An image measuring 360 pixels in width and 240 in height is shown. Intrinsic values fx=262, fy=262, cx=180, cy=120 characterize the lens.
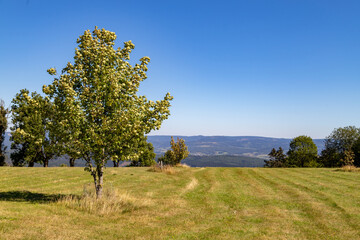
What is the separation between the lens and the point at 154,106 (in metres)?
14.5

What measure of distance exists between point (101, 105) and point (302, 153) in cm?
7585

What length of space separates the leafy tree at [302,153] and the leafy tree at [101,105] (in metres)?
72.7

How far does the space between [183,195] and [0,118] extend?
2039 inches

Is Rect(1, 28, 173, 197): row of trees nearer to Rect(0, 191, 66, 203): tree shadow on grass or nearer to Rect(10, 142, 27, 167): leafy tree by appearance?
Rect(0, 191, 66, 203): tree shadow on grass

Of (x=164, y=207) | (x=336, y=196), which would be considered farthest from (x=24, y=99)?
(x=336, y=196)

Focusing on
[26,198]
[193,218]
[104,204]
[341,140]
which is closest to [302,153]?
[341,140]

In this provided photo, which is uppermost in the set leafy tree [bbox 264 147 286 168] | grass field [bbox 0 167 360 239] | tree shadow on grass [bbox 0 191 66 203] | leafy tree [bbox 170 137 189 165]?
leafy tree [bbox 170 137 189 165]

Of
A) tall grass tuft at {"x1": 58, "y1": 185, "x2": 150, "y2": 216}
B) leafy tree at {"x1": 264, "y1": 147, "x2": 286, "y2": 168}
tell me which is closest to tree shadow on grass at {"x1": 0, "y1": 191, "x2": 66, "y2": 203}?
tall grass tuft at {"x1": 58, "y1": 185, "x2": 150, "y2": 216}

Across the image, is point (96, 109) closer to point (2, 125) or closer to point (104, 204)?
point (104, 204)

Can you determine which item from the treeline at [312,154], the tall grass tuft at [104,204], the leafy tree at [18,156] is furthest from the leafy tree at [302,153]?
the tall grass tuft at [104,204]

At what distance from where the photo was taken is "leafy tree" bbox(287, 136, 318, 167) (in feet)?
251

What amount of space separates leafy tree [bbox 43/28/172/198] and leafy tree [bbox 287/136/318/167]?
72.7 m

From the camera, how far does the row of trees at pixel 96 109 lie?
1307cm

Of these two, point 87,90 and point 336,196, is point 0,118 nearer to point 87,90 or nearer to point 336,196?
point 87,90
